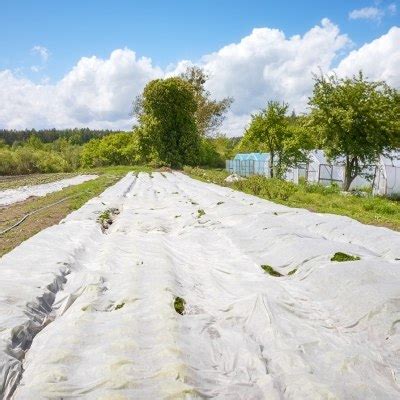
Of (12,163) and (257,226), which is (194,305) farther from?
(12,163)

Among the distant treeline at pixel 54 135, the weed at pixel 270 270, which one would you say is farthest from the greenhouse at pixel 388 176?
the distant treeline at pixel 54 135

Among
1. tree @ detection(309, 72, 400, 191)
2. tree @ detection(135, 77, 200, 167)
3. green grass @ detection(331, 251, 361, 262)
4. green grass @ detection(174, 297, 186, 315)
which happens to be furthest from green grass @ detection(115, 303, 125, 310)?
tree @ detection(135, 77, 200, 167)

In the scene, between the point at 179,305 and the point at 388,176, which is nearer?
the point at 179,305

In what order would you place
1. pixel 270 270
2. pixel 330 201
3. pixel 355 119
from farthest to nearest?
pixel 355 119, pixel 330 201, pixel 270 270

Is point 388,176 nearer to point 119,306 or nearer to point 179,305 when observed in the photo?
point 179,305

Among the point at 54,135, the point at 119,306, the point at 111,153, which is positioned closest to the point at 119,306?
the point at 119,306

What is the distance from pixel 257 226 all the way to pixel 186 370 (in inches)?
247

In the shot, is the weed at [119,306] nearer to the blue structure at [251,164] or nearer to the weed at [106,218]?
the weed at [106,218]

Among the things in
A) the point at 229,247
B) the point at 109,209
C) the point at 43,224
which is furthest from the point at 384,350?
the point at 109,209

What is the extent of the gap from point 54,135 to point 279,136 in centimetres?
14253

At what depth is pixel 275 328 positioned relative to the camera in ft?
14.5

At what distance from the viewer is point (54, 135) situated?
157 metres

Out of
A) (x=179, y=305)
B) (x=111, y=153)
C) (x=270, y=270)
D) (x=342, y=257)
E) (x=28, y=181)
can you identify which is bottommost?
(x=28, y=181)

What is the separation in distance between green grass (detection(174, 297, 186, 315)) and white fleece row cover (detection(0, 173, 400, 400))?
0.07 m
